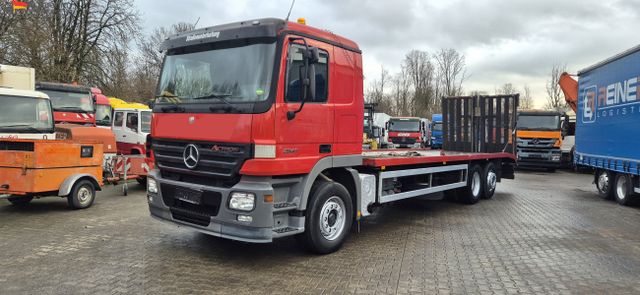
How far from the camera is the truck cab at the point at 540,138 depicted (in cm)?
1898

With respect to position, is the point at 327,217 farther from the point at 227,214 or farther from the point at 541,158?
the point at 541,158

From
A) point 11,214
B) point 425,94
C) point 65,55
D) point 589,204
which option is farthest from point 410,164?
point 425,94

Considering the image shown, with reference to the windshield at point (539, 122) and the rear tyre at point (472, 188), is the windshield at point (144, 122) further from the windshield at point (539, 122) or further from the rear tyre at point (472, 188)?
the windshield at point (539, 122)

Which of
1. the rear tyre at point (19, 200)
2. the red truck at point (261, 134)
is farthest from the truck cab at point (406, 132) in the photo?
the red truck at point (261, 134)

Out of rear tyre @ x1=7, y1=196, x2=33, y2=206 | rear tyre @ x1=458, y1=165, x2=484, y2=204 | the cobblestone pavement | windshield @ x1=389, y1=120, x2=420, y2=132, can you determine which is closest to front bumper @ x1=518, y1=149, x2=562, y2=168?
windshield @ x1=389, y1=120, x2=420, y2=132

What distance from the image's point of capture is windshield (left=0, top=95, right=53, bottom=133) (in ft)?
30.3

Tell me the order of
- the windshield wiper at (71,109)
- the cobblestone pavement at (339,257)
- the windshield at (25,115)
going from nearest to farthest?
the cobblestone pavement at (339,257) → the windshield at (25,115) → the windshield wiper at (71,109)

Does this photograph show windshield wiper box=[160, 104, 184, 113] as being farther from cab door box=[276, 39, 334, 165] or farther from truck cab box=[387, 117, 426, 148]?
truck cab box=[387, 117, 426, 148]

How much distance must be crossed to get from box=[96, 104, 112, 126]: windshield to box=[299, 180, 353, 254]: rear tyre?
14.6 meters

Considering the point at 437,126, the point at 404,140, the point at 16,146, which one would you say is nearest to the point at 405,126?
the point at 404,140

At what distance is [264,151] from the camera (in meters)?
4.79

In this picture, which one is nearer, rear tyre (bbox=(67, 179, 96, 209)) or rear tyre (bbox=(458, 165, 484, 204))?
rear tyre (bbox=(67, 179, 96, 209))

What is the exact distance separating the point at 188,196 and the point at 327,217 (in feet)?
5.69

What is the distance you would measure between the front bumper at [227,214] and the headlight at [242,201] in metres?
0.04
